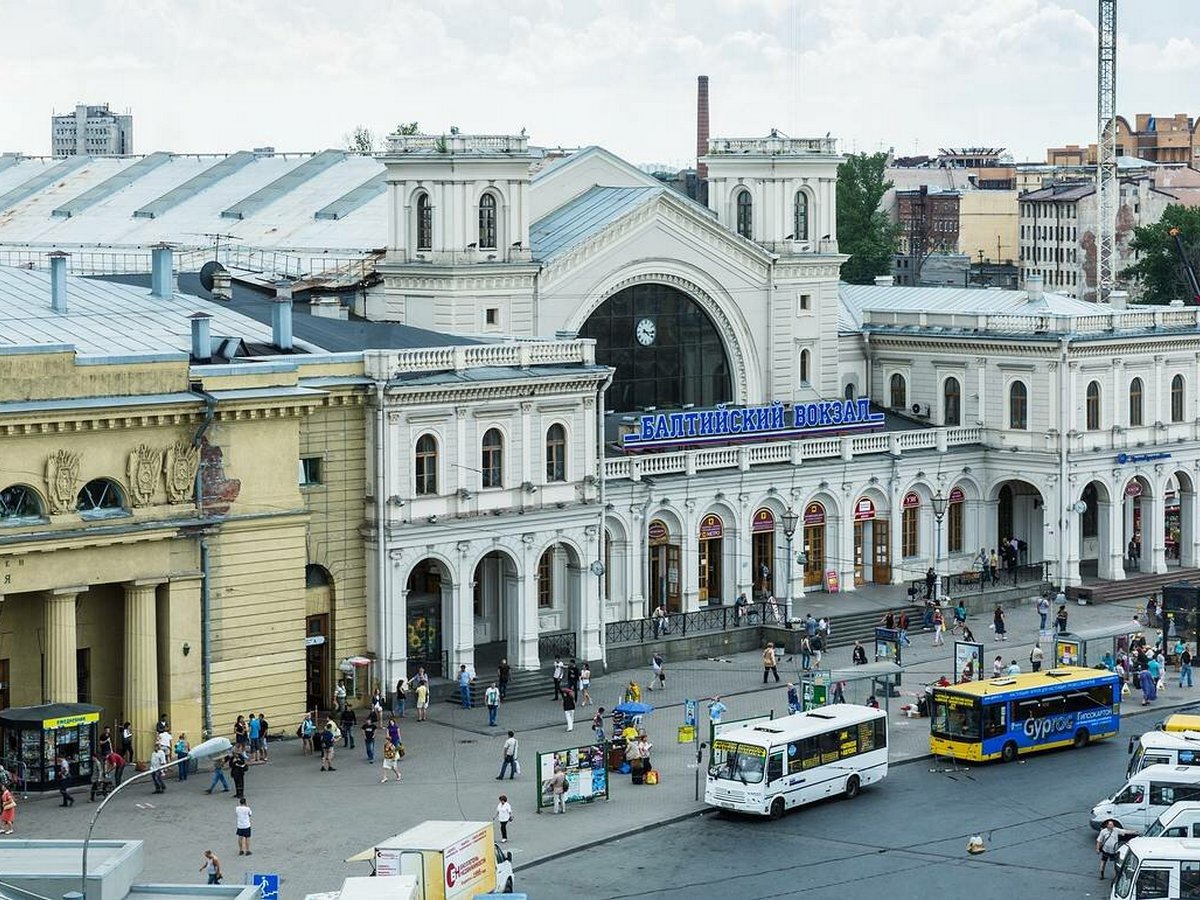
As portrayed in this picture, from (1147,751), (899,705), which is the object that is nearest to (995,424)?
(899,705)

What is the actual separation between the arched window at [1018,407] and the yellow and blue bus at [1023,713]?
26.6 metres

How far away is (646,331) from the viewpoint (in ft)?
296

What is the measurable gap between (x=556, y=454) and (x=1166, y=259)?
291 ft

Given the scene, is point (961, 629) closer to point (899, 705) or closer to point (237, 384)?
point (899, 705)

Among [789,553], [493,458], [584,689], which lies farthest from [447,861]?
[789,553]

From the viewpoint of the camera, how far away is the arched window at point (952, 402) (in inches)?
3816

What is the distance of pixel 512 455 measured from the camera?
247 ft

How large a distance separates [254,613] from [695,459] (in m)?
22.5

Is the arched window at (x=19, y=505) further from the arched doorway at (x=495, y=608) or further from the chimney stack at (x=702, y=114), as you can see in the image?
the chimney stack at (x=702, y=114)

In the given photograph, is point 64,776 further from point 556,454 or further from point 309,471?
point 556,454

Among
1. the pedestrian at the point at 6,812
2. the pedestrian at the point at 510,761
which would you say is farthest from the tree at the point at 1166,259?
the pedestrian at the point at 6,812

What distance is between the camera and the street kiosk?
6053 centimetres

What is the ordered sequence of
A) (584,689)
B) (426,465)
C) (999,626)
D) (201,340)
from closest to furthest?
(201,340), (584,689), (426,465), (999,626)

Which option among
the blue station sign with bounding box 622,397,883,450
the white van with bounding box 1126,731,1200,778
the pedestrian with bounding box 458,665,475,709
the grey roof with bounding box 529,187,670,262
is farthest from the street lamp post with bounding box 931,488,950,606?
the white van with bounding box 1126,731,1200,778
